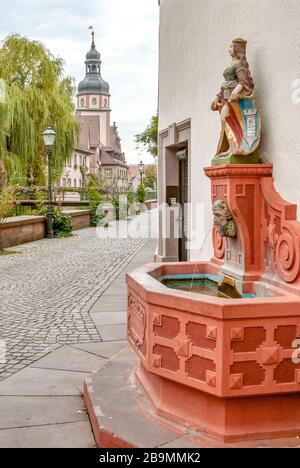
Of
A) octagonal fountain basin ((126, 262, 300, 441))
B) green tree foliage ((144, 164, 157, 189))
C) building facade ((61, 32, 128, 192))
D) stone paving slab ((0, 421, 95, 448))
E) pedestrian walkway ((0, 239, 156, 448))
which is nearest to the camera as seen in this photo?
octagonal fountain basin ((126, 262, 300, 441))

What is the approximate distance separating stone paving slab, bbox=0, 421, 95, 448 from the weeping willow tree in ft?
70.5

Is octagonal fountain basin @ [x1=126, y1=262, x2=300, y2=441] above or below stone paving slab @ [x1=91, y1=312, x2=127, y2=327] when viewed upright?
above

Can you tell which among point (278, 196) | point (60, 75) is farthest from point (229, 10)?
point (60, 75)

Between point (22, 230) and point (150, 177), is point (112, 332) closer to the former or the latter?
point (22, 230)

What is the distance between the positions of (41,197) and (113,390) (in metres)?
21.5

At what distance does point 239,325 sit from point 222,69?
412 cm

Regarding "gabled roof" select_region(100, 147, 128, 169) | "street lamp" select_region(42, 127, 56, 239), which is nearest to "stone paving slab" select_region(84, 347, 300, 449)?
"street lamp" select_region(42, 127, 56, 239)

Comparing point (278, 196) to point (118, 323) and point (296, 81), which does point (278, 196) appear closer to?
point (296, 81)

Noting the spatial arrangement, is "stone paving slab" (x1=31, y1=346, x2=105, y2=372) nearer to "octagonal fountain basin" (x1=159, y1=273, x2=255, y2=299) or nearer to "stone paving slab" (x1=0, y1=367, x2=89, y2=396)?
"stone paving slab" (x1=0, y1=367, x2=89, y2=396)

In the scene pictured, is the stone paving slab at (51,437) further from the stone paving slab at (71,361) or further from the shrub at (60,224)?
the shrub at (60,224)

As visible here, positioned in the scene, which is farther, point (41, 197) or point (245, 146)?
point (41, 197)

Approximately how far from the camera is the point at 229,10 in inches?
241

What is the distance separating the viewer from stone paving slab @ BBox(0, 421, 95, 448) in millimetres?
3655
